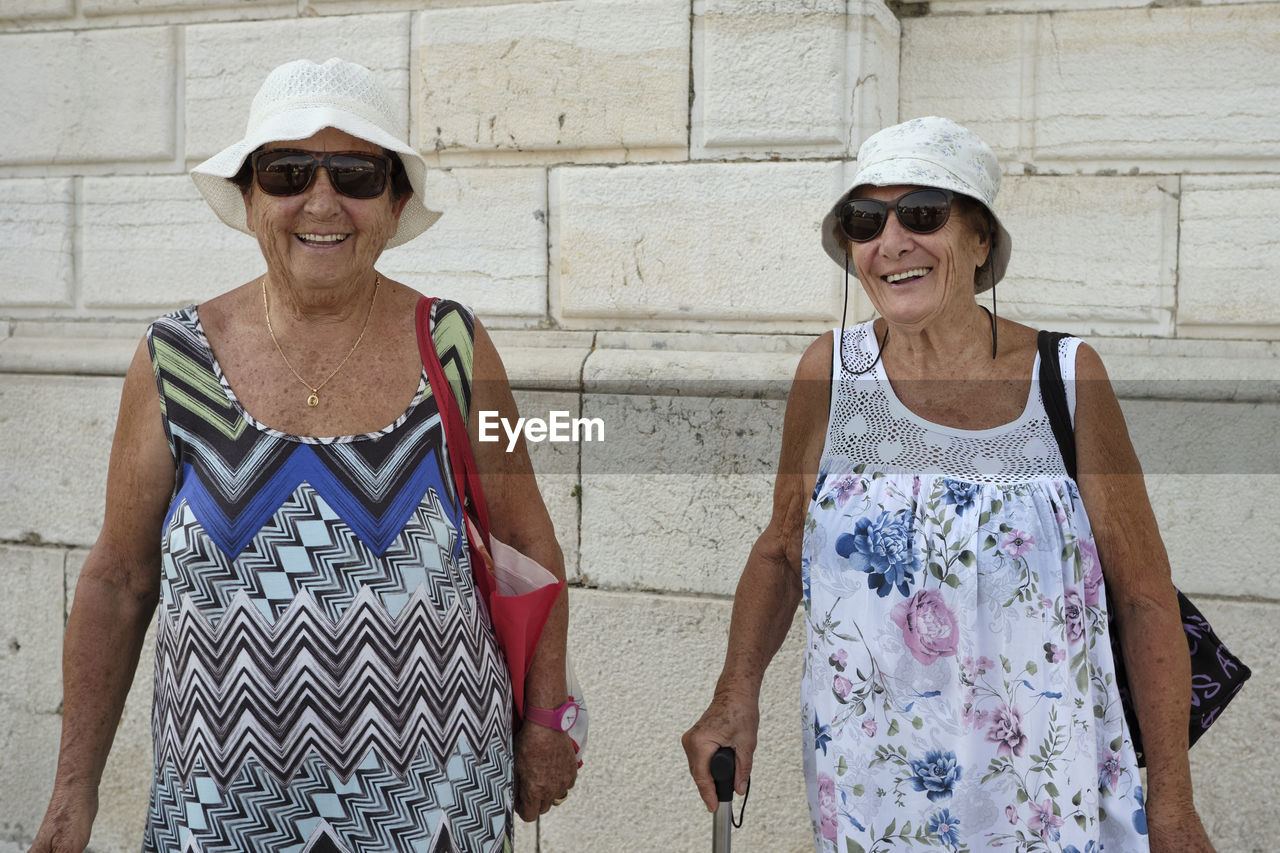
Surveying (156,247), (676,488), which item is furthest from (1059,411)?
(156,247)

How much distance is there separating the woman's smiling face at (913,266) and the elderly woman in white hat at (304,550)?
0.77 m

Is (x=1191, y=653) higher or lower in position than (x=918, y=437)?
lower

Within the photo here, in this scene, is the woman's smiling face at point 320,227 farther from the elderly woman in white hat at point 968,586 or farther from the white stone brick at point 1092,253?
Result: the white stone brick at point 1092,253

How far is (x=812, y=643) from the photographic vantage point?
2379 millimetres

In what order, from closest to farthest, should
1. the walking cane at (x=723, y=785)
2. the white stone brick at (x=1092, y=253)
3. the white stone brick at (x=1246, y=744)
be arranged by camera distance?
the walking cane at (x=723, y=785), the white stone brick at (x=1246, y=744), the white stone brick at (x=1092, y=253)

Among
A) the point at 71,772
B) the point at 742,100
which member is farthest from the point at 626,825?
the point at 742,100

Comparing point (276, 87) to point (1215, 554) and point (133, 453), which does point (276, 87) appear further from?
point (1215, 554)

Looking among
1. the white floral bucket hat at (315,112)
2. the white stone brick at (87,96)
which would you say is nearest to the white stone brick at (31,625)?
the white stone brick at (87,96)

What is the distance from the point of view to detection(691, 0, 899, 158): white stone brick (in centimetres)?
383

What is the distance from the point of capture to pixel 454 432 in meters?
2.26

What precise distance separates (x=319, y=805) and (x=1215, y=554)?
2.83 meters

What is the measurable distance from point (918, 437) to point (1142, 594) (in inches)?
19.8

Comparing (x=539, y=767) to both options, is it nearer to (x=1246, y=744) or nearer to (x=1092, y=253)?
(x=1246, y=744)

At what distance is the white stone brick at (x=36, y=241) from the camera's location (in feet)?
15.5
